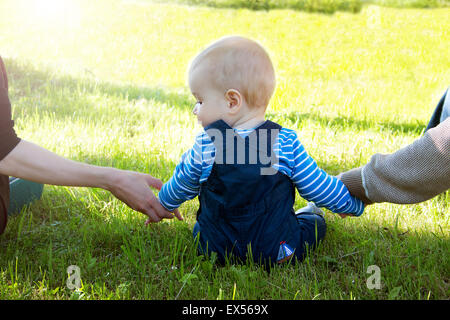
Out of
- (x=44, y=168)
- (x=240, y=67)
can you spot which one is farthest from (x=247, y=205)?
(x=44, y=168)

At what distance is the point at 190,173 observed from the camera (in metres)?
2.00

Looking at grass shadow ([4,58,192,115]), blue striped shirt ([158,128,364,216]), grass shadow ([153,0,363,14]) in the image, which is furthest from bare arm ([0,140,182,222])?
grass shadow ([153,0,363,14])

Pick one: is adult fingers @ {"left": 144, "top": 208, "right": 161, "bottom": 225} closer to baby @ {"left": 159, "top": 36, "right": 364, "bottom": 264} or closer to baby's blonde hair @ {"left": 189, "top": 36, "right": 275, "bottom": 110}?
baby @ {"left": 159, "top": 36, "right": 364, "bottom": 264}

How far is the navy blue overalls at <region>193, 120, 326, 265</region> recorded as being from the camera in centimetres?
191

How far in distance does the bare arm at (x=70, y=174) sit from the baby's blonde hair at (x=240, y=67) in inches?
24.1

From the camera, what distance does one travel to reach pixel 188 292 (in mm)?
1930

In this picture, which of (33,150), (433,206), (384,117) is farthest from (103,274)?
(384,117)

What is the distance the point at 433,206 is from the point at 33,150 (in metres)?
2.14

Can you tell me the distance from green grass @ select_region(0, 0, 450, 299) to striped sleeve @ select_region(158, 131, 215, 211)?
243 millimetres

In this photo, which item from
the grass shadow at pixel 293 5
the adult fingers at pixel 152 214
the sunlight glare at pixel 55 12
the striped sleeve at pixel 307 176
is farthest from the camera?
the grass shadow at pixel 293 5

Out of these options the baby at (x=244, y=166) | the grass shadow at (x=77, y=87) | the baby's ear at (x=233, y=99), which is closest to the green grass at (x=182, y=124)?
the grass shadow at (x=77, y=87)

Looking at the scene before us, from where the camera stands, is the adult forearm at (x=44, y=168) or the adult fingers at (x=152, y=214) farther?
the adult fingers at (x=152, y=214)

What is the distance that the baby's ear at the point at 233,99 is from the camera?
6.13 feet

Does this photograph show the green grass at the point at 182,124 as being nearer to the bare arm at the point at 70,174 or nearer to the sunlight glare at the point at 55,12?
the sunlight glare at the point at 55,12
